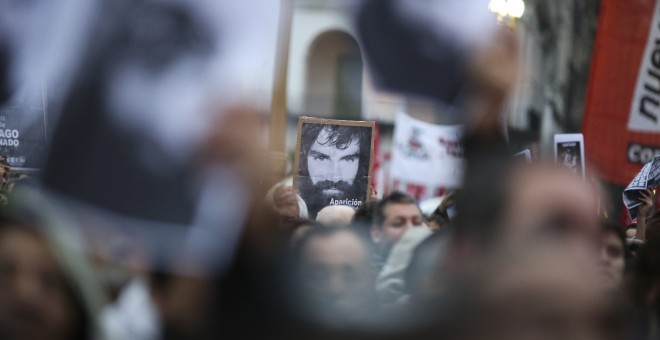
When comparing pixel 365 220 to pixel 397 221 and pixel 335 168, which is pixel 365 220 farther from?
pixel 335 168

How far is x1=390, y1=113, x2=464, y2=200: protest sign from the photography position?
205cm

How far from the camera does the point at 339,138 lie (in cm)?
267

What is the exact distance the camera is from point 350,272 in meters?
2.09

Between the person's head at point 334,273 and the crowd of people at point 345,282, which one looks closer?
the crowd of people at point 345,282

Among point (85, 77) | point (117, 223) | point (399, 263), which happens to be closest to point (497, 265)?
point (399, 263)

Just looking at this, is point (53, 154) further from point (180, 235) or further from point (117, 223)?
point (180, 235)

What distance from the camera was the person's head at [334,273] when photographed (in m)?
2.05

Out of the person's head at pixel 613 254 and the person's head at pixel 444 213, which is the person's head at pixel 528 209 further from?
the person's head at pixel 613 254

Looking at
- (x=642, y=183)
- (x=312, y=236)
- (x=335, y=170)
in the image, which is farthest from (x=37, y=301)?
(x=642, y=183)

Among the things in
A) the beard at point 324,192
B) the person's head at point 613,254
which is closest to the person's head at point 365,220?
the beard at point 324,192

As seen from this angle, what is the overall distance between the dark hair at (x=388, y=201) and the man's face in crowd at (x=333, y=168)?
200 millimetres

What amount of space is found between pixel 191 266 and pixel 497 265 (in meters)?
0.64

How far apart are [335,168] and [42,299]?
120 cm

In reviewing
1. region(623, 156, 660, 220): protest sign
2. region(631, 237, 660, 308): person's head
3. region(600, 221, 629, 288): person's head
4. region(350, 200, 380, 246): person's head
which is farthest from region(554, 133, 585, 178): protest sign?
region(350, 200, 380, 246): person's head
